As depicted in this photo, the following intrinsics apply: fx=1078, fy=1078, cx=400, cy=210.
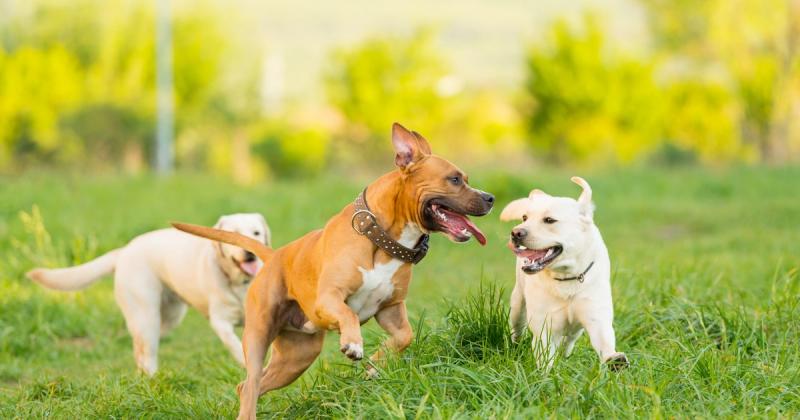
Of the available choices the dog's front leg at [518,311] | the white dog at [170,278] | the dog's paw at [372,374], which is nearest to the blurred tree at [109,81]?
the white dog at [170,278]

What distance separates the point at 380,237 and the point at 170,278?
3258 mm

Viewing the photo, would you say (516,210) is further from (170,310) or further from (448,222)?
(170,310)

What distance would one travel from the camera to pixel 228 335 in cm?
779

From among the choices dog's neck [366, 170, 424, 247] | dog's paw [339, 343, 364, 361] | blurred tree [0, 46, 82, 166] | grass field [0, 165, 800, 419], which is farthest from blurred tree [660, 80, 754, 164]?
dog's paw [339, 343, 364, 361]

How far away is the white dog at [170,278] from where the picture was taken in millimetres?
7867

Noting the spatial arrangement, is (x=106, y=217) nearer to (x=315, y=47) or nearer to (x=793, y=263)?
(x=793, y=263)

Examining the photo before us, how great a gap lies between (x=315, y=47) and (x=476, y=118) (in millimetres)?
90215

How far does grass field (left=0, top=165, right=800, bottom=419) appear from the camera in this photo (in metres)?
5.05

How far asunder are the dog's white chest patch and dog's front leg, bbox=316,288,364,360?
15 cm

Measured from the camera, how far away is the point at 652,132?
35094 mm

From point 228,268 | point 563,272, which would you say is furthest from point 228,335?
point 563,272

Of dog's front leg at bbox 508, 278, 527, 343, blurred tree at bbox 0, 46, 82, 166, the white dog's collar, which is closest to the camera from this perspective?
the white dog's collar

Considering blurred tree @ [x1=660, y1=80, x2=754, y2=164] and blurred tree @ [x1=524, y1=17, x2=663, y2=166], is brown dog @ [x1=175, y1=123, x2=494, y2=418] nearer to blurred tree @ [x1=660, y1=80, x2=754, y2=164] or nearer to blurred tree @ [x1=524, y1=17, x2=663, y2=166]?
blurred tree @ [x1=524, y1=17, x2=663, y2=166]

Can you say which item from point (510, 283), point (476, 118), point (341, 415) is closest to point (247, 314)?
point (341, 415)
